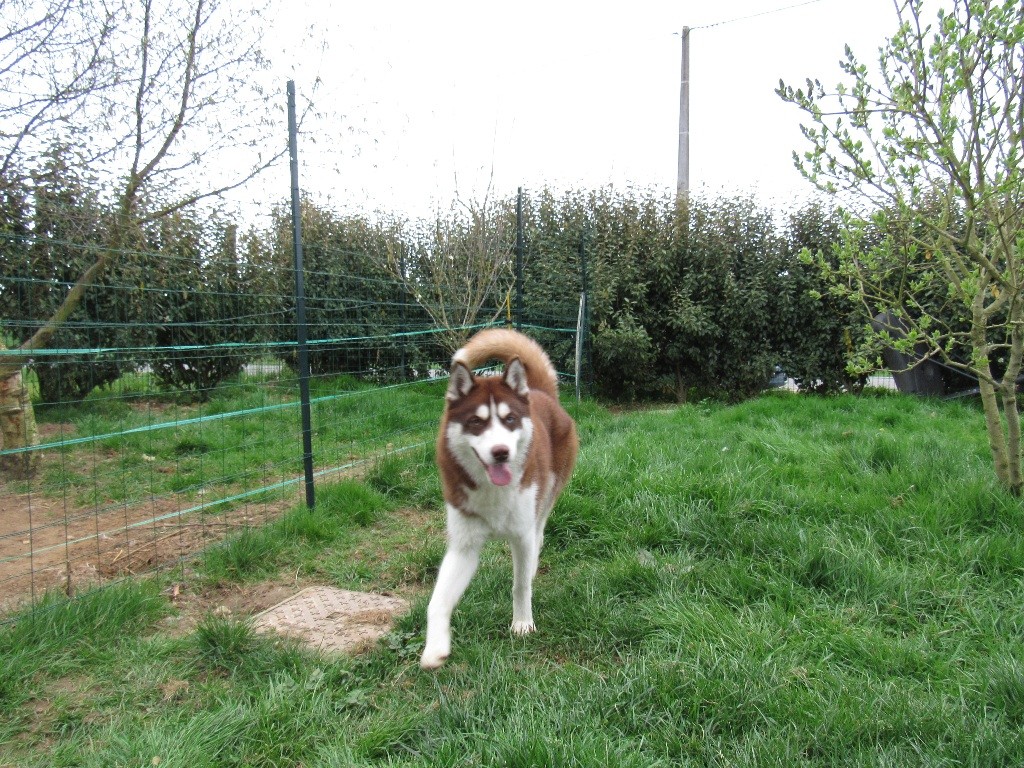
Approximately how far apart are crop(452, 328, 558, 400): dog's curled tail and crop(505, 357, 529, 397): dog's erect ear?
1.37ft

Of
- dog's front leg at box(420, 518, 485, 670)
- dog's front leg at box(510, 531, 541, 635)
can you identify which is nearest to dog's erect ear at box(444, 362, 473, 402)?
dog's front leg at box(420, 518, 485, 670)

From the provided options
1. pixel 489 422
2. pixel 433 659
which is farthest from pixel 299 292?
pixel 433 659

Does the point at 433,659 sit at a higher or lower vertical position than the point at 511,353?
lower

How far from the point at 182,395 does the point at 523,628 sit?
6.21 metres

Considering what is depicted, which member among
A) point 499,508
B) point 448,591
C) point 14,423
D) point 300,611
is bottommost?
point 300,611

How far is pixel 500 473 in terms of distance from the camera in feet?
8.81

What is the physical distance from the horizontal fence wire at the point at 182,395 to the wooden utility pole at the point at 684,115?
663 cm

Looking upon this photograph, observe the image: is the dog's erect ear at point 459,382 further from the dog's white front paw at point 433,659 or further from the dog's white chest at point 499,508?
the dog's white front paw at point 433,659

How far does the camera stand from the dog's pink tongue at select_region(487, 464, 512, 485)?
267cm

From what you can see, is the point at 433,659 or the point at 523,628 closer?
the point at 433,659

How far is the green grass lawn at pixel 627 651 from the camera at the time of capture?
203cm

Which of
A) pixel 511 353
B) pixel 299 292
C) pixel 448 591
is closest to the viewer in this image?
pixel 448 591

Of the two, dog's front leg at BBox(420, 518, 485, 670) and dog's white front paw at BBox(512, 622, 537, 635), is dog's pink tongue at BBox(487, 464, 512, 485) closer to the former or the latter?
dog's front leg at BBox(420, 518, 485, 670)

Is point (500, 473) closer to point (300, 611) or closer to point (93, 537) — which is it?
point (300, 611)
